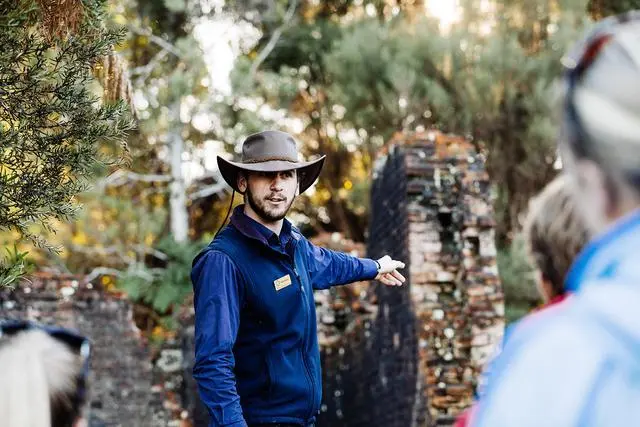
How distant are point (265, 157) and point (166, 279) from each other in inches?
510

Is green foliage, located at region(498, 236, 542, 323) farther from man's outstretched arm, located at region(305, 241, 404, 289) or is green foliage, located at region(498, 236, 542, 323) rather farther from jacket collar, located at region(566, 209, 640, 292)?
jacket collar, located at region(566, 209, 640, 292)

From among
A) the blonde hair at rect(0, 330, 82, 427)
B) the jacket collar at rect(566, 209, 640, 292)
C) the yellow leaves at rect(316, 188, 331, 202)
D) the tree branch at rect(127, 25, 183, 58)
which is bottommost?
the blonde hair at rect(0, 330, 82, 427)

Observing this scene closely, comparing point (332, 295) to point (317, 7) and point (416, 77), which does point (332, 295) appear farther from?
point (317, 7)

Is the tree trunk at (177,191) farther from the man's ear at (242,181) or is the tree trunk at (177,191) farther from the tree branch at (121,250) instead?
the man's ear at (242,181)

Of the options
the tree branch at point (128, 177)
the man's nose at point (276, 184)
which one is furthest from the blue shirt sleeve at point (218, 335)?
the tree branch at point (128, 177)

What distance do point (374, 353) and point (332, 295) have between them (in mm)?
1979

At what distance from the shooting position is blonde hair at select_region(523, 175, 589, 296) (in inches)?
62.7

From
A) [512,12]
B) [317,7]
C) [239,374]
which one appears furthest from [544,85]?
[239,374]

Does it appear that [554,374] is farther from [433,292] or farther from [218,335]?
[433,292]

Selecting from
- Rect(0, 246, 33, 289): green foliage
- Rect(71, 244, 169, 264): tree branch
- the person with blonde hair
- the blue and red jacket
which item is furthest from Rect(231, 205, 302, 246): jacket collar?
Rect(71, 244, 169, 264): tree branch

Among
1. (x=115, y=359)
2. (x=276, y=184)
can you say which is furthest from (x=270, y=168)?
(x=115, y=359)

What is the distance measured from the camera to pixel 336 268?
4.41 meters

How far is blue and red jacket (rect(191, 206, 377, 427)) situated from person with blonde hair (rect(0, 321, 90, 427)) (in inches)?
67.8

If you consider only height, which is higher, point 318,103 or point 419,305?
point 318,103
